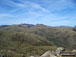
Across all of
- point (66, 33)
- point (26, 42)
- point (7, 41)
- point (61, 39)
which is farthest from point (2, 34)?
point (66, 33)

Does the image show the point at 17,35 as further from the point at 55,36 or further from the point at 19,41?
the point at 55,36

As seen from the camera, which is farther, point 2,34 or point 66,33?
point 66,33

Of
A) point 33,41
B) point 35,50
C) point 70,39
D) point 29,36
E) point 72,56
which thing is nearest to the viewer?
point 72,56

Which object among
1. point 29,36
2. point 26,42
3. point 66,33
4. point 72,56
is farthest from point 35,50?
point 66,33

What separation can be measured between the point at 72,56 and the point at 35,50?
6519 centimetres

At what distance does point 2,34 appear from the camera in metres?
145

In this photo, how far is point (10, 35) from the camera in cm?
14612

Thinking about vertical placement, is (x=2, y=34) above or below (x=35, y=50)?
above

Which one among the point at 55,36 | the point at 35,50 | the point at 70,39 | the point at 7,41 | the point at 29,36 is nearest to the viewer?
the point at 35,50

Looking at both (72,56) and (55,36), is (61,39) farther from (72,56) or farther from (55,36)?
(72,56)

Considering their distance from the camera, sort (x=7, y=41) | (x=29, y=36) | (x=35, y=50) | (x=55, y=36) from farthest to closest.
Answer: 1. (x=55, y=36)
2. (x=29, y=36)
3. (x=7, y=41)
4. (x=35, y=50)

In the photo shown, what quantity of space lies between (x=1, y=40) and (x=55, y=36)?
282 feet

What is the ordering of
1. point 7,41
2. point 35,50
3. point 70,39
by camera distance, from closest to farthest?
point 35,50
point 7,41
point 70,39

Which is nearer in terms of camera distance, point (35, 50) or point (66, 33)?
point (35, 50)
